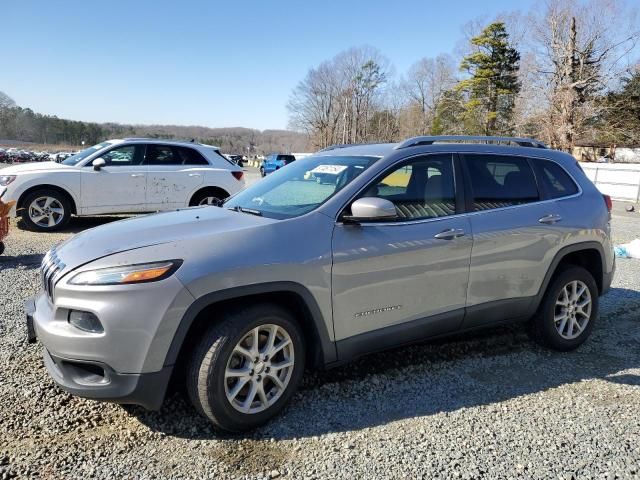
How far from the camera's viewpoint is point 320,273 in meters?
3.02

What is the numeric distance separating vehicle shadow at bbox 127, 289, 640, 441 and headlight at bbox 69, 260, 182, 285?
88 centimetres

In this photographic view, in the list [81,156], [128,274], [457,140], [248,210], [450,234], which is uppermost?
[457,140]

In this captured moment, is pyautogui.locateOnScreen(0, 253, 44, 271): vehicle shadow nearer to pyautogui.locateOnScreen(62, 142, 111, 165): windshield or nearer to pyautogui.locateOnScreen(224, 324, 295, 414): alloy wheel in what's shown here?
pyautogui.locateOnScreen(62, 142, 111, 165): windshield

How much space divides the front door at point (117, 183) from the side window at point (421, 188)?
719cm

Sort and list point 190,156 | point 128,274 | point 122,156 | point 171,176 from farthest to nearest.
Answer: point 190,156
point 171,176
point 122,156
point 128,274

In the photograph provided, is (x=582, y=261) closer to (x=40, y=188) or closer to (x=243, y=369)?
(x=243, y=369)

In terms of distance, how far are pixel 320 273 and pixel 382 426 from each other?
1027 mm

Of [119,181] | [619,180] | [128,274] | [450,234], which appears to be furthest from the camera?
[619,180]

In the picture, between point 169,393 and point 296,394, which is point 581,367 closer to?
point 296,394

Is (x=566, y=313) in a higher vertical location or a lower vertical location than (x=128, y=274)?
lower

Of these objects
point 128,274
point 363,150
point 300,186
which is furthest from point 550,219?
point 128,274

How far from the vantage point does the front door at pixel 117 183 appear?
30.1ft

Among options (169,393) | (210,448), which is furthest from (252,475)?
(169,393)

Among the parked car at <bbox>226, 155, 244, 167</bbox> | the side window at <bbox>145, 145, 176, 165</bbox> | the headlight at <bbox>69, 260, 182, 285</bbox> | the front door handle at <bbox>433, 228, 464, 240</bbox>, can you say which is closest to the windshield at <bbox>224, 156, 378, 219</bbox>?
the front door handle at <bbox>433, 228, 464, 240</bbox>
